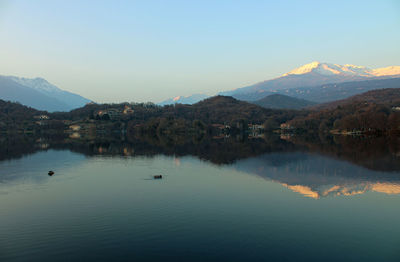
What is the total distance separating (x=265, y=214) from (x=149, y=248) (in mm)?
14355

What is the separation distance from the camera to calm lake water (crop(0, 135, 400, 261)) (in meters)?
24.7

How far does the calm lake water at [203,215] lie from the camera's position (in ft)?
81.1

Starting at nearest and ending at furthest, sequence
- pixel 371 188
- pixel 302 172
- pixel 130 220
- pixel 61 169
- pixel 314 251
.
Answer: pixel 314 251, pixel 130 220, pixel 371 188, pixel 302 172, pixel 61 169

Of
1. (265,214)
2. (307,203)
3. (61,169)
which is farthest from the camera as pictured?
(61,169)

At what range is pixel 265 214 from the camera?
34.3 metres

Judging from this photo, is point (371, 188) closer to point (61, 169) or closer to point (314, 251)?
point (314, 251)

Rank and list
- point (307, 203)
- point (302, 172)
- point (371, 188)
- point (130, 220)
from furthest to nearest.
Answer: point (302, 172)
point (371, 188)
point (307, 203)
point (130, 220)

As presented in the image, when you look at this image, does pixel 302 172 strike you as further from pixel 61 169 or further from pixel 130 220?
pixel 61 169

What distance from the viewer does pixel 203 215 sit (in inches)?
1335

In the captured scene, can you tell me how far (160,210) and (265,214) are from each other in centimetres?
1168

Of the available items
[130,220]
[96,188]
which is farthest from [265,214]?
[96,188]

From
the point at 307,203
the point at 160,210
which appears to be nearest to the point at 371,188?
the point at 307,203

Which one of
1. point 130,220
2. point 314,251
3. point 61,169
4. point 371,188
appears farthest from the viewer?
point 61,169

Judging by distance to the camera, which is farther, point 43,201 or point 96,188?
point 96,188
